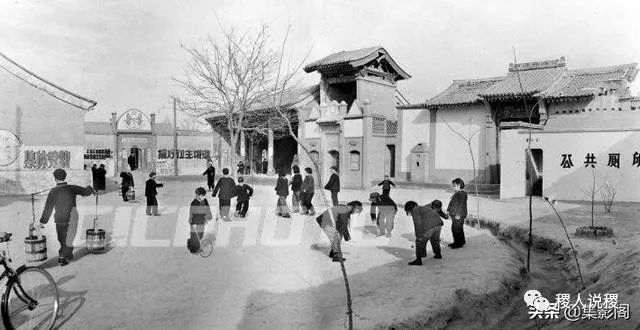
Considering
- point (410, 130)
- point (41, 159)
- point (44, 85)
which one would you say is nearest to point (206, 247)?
point (41, 159)

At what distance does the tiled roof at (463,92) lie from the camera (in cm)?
2261

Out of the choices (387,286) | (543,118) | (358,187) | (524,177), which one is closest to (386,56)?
(358,187)

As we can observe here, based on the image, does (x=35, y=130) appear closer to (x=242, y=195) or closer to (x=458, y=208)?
(x=242, y=195)

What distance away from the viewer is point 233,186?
11.3 m

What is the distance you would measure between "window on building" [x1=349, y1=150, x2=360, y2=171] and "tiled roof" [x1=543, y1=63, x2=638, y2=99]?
8.72m

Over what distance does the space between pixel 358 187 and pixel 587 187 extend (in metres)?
10.3

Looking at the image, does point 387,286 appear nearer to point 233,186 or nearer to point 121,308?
point 121,308

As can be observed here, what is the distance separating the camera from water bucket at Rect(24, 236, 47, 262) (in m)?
7.25

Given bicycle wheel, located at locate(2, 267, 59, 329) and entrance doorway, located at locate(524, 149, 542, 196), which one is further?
entrance doorway, located at locate(524, 149, 542, 196)

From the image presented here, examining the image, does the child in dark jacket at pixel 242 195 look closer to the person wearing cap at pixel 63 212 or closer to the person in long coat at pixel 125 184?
the person wearing cap at pixel 63 212

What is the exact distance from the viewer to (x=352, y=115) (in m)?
23.8

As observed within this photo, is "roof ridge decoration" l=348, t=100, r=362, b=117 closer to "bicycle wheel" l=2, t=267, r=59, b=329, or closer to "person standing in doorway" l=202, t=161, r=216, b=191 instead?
"person standing in doorway" l=202, t=161, r=216, b=191

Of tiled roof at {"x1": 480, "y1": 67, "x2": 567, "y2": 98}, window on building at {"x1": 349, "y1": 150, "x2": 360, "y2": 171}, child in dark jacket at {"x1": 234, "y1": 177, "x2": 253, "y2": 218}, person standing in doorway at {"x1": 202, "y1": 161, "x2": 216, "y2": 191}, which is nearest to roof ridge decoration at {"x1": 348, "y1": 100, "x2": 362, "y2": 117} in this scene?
window on building at {"x1": 349, "y1": 150, "x2": 360, "y2": 171}

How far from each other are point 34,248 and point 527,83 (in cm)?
1919
